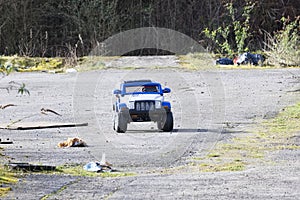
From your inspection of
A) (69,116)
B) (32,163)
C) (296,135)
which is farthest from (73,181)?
(69,116)

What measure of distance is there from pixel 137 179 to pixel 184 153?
6.60 feet

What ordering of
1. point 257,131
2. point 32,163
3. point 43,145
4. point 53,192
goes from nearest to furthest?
point 53,192 < point 32,163 < point 43,145 < point 257,131

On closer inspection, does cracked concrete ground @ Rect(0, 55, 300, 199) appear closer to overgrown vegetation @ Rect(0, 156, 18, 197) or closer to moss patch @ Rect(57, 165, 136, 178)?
overgrown vegetation @ Rect(0, 156, 18, 197)

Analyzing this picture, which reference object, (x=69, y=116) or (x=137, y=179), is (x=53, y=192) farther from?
(x=69, y=116)

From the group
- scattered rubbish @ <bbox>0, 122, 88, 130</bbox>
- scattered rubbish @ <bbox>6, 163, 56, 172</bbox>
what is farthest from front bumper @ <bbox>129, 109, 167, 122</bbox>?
scattered rubbish @ <bbox>6, 163, 56, 172</bbox>

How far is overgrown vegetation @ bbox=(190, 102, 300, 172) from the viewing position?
27.2 feet

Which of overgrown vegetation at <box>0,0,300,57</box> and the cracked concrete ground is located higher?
overgrown vegetation at <box>0,0,300,57</box>

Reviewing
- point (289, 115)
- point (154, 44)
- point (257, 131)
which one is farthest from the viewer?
point (154, 44)

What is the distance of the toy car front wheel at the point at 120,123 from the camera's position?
10.6 meters

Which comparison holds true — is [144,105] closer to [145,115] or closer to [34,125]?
[145,115]

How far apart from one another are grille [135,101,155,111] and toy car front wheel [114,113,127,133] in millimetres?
253

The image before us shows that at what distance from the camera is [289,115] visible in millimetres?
12547

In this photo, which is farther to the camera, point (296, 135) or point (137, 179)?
point (296, 135)

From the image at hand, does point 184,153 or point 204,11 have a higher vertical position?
point 204,11
